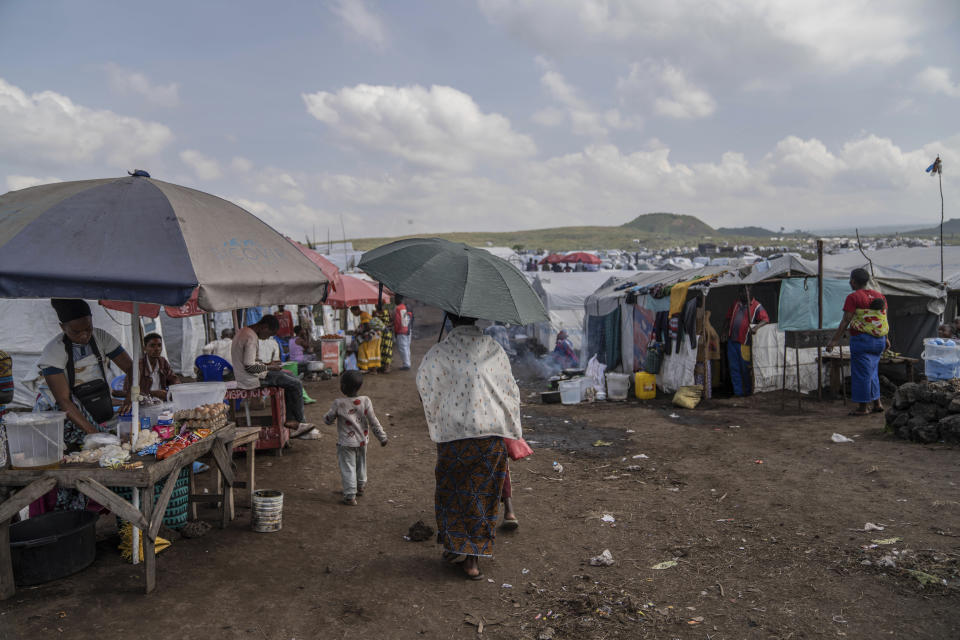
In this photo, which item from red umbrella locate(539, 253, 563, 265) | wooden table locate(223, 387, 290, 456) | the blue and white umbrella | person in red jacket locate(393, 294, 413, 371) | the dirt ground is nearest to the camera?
the blue and white umbrella

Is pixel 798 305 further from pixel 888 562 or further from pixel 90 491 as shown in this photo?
pixel 90 491

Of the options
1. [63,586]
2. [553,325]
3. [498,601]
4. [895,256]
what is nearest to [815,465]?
[498,601]

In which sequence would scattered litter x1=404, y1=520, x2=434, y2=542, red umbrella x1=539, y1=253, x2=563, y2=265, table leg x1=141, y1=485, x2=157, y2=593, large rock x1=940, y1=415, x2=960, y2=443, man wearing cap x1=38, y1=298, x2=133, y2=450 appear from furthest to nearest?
red umbrella x1=539, y1=253, x2=563, y2=265 < large rock x1=940, y1=415, x2=960, y2=443 < scattered litter x1=404, y1=520, x2=434, y2=542 < man wearing cap x1=38, y1=298, x2=133, y2=450 < table leg x1=141, y1=485, x2=157, y2=593

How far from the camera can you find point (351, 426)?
593 cm

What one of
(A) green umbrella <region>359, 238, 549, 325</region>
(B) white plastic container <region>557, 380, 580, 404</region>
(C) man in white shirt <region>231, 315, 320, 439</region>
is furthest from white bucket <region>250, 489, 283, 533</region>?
(B) white plastic container <region>557, 380, 580, 404</region>

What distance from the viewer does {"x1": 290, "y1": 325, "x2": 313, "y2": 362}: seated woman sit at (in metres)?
16.0

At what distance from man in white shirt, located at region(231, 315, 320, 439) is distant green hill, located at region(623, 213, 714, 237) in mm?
118946

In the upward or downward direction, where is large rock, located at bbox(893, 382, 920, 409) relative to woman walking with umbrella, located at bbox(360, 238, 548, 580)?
downward

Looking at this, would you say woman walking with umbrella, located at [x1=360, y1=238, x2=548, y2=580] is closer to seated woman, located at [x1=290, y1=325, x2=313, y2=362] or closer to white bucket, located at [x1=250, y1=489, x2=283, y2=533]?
white bucket, located at [x1=250, y1=489, x2=283, y2=533]

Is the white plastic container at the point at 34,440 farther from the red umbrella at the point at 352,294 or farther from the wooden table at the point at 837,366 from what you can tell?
the wooden table at the point at 837,366

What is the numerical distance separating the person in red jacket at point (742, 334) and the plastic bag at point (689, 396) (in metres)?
0.83

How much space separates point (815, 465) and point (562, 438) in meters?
3.64

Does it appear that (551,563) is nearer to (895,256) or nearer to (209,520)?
(209,520)

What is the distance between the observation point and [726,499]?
20.2 ft
